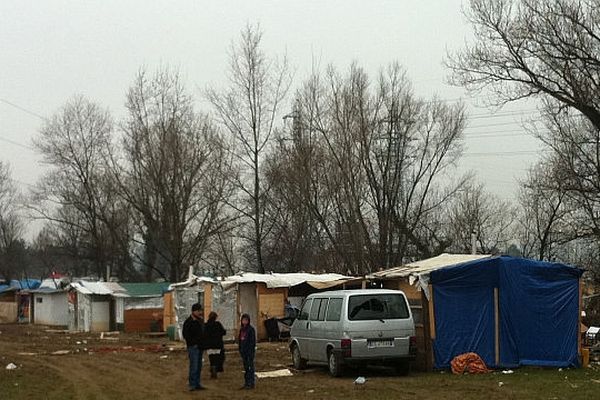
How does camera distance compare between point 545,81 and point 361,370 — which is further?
point 545,81

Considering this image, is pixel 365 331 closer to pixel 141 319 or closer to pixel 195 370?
pixel 195 370

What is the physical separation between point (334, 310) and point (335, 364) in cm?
122

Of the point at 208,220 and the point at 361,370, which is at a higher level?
the point at 208,220

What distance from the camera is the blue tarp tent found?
19.3 metres

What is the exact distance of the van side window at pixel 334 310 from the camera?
1812 centimetres

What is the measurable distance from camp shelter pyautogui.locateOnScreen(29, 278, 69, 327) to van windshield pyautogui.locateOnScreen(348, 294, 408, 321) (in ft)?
Answer: 136

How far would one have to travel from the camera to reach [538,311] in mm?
19875

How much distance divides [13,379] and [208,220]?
3187cm

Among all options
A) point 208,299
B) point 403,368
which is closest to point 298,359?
point 403,368

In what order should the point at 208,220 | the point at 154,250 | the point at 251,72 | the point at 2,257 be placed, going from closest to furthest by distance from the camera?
the point at 251,72 → the point at 208,220 → the point at 154,250 → the point at 2,257

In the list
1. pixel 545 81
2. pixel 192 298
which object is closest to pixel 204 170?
pixel 192 298

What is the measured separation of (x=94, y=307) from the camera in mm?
47062

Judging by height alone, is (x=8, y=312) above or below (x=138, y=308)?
above

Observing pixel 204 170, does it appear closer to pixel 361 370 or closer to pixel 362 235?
pixel 362 235
